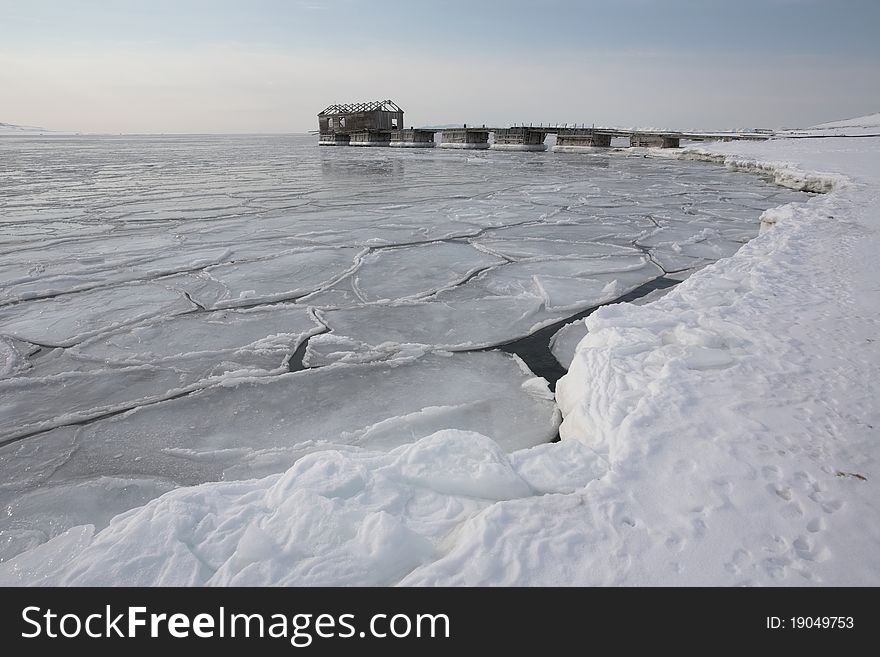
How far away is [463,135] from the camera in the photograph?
41094 mm

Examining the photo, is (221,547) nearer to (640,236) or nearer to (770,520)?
(770,520)

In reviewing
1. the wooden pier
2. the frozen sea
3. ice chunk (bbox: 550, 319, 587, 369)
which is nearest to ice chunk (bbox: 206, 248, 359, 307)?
the frozen sea

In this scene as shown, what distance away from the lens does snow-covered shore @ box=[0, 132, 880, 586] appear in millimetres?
1325

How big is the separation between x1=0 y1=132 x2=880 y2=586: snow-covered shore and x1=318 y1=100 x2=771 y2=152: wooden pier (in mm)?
34626

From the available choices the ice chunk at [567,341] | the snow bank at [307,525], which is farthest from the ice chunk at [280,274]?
the snow bank at [307,525]

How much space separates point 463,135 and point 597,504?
43078 millimetres

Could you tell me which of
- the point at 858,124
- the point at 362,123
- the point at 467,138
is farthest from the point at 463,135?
the point at 858,124

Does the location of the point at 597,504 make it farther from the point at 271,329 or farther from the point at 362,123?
the point at 362,123

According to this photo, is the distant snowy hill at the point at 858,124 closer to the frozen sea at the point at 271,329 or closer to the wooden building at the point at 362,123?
the wooden building at the point at 362,123

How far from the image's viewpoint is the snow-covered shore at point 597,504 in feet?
4.35

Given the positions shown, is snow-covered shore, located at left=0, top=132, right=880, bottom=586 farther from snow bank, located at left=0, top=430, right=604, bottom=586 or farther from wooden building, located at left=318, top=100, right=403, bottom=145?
wooden building, located at left=318, top=100, right=403, bottom=145

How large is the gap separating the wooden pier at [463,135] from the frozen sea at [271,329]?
2969 centimetres

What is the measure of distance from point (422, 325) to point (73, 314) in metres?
2.77

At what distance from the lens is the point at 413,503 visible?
5.38ft
